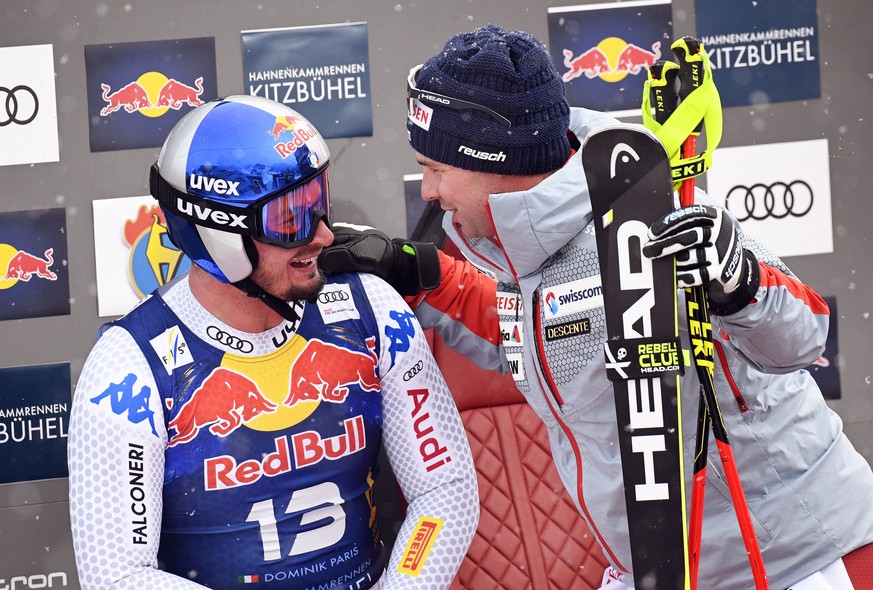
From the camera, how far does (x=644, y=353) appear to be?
155 cm

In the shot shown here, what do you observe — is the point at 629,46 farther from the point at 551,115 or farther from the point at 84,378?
the point at 84,378

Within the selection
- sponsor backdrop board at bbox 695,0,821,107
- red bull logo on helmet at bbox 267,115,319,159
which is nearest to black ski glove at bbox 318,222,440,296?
red bull logo on helmet at bbox 267,115,319,159

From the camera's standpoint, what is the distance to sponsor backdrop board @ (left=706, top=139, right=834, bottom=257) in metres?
3.07

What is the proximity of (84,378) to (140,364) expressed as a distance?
0.11 metres

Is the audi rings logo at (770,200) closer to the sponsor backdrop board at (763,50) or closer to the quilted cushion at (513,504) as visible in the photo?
the sponsor backdrop board at (763,50)

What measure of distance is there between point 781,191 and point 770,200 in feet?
0.16

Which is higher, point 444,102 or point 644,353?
point 444,102

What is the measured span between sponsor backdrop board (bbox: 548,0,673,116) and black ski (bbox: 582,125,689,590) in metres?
1.48

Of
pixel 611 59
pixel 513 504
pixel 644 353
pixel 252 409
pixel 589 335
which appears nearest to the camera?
pixel 644 353

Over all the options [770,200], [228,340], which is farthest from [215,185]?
[770,200]

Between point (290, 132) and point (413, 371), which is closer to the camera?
point (290, 132)

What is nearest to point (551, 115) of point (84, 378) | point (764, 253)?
point (764, 253)

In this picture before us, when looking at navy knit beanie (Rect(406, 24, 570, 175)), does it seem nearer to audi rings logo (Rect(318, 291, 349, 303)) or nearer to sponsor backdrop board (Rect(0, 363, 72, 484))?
audi rings logo (Rect(318, 291, 349, 303))

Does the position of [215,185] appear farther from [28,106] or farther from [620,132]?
[28,106]
